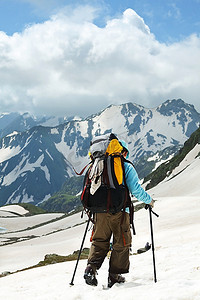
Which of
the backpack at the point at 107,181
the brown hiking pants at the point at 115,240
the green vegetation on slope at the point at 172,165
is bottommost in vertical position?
the brown hiking pants at the point at 115,240

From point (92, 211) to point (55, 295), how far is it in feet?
6.58

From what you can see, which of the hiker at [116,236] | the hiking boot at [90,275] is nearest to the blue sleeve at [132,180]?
the hiker at [116,236]

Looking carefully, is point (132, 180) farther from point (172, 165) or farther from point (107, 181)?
point (172, 165)

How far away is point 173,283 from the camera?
18.8 feet

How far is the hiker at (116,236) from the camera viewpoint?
21.7 ft

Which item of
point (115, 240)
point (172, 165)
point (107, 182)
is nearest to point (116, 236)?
point (115, 240)

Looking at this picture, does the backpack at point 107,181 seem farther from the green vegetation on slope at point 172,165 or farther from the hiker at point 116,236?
the green vegetation on slope at point 172,165

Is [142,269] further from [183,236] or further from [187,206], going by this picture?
[187,206]

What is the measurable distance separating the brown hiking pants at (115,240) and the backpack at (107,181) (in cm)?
28

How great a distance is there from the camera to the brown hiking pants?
664cm

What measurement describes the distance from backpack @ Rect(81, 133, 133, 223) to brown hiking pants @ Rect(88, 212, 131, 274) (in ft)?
0.91

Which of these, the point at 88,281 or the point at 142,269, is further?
the point at 142,269

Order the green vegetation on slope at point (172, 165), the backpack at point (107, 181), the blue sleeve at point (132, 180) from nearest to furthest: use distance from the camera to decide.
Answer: the backpack at point (107, 181)
the blue sleeve at point (132, 180)
the green vegetation on slope at point (172, 165)

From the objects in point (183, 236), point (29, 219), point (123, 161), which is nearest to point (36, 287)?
point (123, 161)
